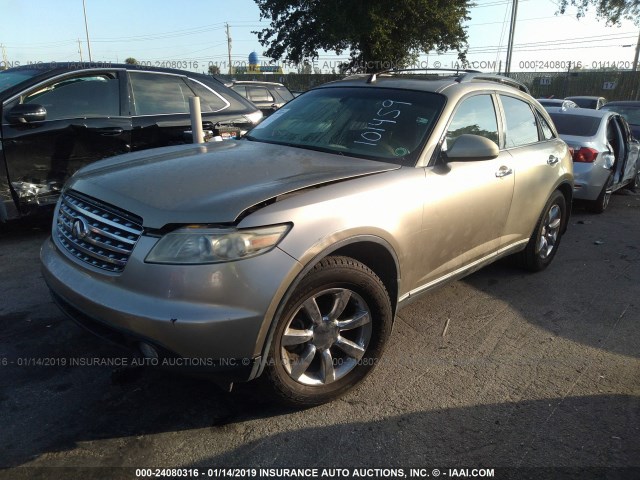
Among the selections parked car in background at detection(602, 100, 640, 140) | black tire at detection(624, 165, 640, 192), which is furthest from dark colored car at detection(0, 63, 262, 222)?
parked car in background at detection(602, 100, 640, 140)

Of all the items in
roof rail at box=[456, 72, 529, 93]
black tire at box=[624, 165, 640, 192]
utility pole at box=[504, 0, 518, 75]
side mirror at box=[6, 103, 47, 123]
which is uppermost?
utility pole at box=[504, 0, 518, 75]

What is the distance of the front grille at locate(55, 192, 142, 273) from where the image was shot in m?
2.30

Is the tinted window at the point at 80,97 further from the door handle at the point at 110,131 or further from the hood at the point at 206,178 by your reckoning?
the hood at the point at 206,178

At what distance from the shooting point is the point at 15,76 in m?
5.22

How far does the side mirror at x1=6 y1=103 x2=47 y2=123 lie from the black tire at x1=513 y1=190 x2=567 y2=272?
4.78 meters

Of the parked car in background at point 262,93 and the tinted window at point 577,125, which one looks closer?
the tinted window at point 577,125

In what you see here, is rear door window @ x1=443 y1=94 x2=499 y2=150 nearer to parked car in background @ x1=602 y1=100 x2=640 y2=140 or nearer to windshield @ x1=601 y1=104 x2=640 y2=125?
parked car in background @ x1=602 y1=100 x2=640 y2=140

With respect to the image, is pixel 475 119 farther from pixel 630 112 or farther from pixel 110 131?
pixel 630 112

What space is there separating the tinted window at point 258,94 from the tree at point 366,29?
18064 mm

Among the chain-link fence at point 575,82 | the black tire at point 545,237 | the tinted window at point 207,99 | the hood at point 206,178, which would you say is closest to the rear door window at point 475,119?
the hood at point 206,178

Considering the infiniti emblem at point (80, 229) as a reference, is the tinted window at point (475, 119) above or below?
above

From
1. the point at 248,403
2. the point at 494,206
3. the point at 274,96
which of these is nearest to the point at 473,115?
the point at 494,206

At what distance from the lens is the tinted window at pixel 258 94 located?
11383mm

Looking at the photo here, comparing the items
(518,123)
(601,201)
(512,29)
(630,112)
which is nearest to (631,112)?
(630,112)
